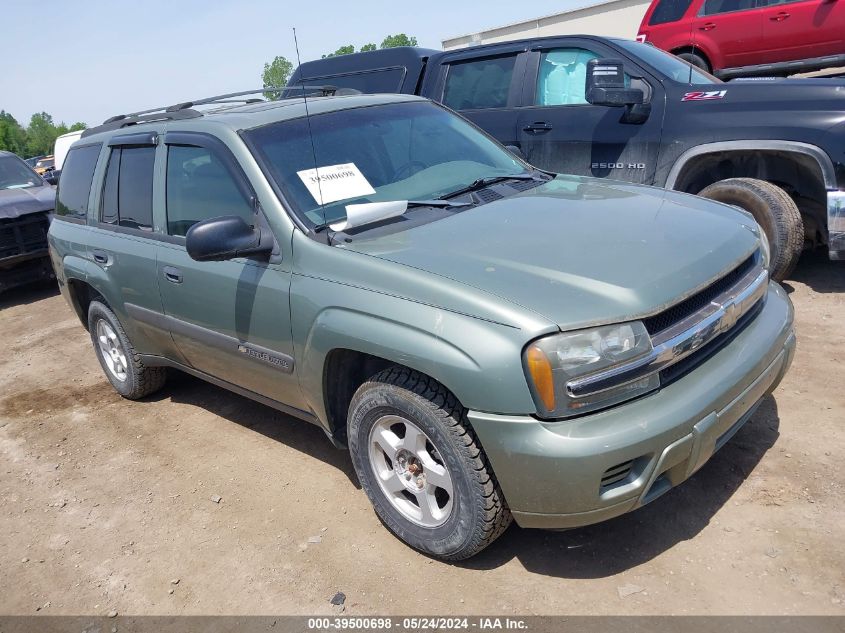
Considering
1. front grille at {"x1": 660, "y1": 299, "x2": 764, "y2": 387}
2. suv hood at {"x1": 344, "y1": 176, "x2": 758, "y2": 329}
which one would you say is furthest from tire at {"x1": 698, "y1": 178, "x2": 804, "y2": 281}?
front grille at {"x1": 660, "y1": 299, "x2": 764, "y2": 387}

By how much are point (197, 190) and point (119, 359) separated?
1.76m

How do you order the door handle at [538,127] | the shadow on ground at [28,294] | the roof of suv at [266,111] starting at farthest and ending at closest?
the shadow on ground at [28,294], the door handle at [538,127], the roof of suv at [266,111]

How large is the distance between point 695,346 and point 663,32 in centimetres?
982

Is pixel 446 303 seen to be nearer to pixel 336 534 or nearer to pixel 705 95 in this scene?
pixel 336 534

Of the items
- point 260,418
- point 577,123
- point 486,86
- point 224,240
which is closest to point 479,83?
point 486,86

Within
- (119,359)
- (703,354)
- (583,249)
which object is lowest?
(119,359)

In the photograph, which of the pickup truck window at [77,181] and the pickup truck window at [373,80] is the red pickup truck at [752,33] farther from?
the pickup truck window at [77,181]

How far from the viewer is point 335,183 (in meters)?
3.29

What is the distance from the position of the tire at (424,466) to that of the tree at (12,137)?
72463 millimetres

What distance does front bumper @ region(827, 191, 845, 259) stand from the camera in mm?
4723

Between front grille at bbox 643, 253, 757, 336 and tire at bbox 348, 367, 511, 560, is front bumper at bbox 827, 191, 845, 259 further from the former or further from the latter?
tire at bbox 348, 367, 511, 560

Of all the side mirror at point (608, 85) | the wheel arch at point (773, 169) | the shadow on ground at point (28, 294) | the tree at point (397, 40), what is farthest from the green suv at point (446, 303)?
the tree at point (397, 40)

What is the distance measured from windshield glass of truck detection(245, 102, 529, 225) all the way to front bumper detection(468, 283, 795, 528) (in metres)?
1.33

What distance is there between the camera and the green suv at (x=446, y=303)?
240cm
